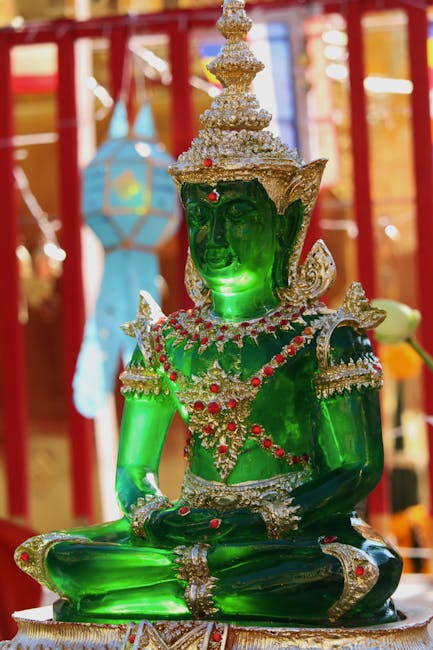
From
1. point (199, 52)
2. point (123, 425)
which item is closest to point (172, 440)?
point (199, 52)

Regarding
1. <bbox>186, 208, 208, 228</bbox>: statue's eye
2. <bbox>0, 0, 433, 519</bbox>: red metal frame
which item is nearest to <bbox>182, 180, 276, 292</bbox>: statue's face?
<bbox>186, 208, 208, 228</bbox>: statue's eye

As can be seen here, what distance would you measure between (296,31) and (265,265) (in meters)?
2.66

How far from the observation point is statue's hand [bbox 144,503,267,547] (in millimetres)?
3428

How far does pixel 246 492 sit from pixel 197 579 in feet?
0.91

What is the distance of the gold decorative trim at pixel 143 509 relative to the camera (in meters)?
3.57

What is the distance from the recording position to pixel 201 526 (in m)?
3.45

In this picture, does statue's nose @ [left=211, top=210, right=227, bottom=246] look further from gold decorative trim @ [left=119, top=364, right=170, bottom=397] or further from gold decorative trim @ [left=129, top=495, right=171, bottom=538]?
gold decorative trim @ [left=129, top=495, right=171, bottom=538]

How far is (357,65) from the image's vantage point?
6195 millimetres

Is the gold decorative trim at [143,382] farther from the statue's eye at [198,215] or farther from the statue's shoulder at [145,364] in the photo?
the statue's eye at [198,215]

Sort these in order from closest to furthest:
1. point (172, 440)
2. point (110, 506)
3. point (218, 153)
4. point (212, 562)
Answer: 1. point (212, 562)
2. point (218, 153)
3. point (110, 506)
4. point (172, 440)

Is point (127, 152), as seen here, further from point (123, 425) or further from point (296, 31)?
point (123, 425)

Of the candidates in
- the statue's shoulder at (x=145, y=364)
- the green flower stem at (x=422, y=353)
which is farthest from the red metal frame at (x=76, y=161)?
the statue's shoulder at (x=145, y=364)

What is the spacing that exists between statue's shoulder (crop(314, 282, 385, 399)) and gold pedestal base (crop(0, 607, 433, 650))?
514 millimetres

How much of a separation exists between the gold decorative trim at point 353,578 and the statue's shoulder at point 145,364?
0.67 metres
